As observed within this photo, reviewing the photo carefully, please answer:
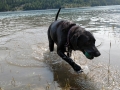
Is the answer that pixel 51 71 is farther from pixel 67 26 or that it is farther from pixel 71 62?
pixel 67 26

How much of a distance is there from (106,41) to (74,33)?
5.06 metres

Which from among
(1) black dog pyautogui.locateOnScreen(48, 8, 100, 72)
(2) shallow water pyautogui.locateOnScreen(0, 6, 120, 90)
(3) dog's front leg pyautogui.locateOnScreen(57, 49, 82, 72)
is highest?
(1) black dog pyautogui.locateOnScreen(48, 8, 100, 72)

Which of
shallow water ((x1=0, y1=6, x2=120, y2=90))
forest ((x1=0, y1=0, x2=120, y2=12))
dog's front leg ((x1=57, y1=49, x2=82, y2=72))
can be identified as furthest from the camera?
forest ((x1=0, y1=0, x2=120, y2=12))

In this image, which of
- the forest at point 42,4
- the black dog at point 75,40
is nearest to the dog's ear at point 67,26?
the black dog at point 75,40

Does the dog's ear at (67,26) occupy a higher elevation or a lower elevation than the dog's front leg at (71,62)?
higher

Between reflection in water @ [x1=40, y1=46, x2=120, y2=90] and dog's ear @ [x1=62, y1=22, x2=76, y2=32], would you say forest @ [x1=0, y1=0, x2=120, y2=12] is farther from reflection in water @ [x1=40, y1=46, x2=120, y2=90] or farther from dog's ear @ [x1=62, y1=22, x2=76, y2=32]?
dog's ear @ [x1=62, y1=22, x2=76, y2=32]

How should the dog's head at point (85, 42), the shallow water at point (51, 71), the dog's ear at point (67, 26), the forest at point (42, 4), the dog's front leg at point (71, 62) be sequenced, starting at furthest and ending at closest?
the forest at point (42, 4), the dog's ear at point (67, 26), the dog's front leg at point (71, 62), the shallow water at point (51, 71), the dog's head at point (85, 42)

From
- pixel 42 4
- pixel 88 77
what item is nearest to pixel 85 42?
pixel 88 77

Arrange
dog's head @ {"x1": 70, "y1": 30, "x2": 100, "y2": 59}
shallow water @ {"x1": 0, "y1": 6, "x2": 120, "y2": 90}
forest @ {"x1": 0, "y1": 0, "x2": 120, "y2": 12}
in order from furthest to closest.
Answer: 1. forest @ {"x1": 0, "y1": 0, "x2": 120, "y2": 12}
2. shallow water @ {"x1": 0, "y1": 6, "x2": 120, "y2": 90}
3. dog's head @ {"x1": 70, "y1": 30, "x2": 100, "y2": 59}

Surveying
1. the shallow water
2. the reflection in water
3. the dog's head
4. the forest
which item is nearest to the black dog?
the dog's head

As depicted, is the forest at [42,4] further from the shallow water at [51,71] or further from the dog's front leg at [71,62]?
the dog's front leg at [71,62]

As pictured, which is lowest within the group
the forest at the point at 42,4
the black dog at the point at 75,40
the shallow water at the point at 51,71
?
the forest at the point at 42,4

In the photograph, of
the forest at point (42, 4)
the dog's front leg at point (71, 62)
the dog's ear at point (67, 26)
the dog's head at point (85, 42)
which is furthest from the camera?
the forest at point (42, 4)

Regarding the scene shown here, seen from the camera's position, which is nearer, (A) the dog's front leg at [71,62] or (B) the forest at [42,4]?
(A) the dog's front leg at [71,62]
